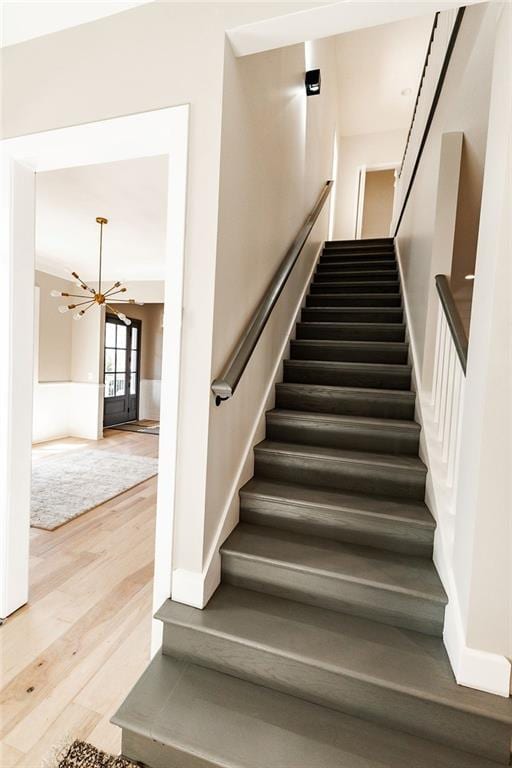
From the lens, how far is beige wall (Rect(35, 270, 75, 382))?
579cm

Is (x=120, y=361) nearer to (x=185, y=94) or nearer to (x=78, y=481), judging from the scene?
(x=78, y=481)

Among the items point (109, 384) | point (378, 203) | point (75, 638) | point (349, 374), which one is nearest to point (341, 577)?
point (75, 638)

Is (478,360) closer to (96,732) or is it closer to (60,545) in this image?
(96,732)

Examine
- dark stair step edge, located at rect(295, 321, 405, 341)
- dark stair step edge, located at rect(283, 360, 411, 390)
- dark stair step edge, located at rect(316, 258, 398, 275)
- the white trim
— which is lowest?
dark stair step edge, located at rect(283, 360, 411, 390)

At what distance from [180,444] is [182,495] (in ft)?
0.70

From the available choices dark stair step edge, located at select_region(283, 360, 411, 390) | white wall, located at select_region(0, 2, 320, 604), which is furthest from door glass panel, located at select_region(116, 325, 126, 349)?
white wall, located at select_region(0, 2, 320, 604)

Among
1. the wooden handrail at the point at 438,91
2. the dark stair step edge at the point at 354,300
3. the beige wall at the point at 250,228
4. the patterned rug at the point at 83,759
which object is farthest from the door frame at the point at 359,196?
the patterned rug at the point at 83,759

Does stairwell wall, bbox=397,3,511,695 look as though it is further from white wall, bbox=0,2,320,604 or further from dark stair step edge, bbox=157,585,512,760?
white wall, bbox=0,2,320,604

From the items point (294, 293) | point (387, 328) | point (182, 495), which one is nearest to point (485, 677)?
point (182, 495)

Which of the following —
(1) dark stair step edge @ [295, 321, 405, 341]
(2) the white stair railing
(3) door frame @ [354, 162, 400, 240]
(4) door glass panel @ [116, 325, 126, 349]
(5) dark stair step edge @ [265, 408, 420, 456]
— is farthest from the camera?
(4) door glass panel @ [116, 325, 126, 349]

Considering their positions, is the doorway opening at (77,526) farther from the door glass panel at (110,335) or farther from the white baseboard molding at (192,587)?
the door glass panel at (110,335)

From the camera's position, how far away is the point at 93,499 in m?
3.55

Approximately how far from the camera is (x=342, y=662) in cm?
129

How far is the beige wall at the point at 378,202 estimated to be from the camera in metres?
7.20
